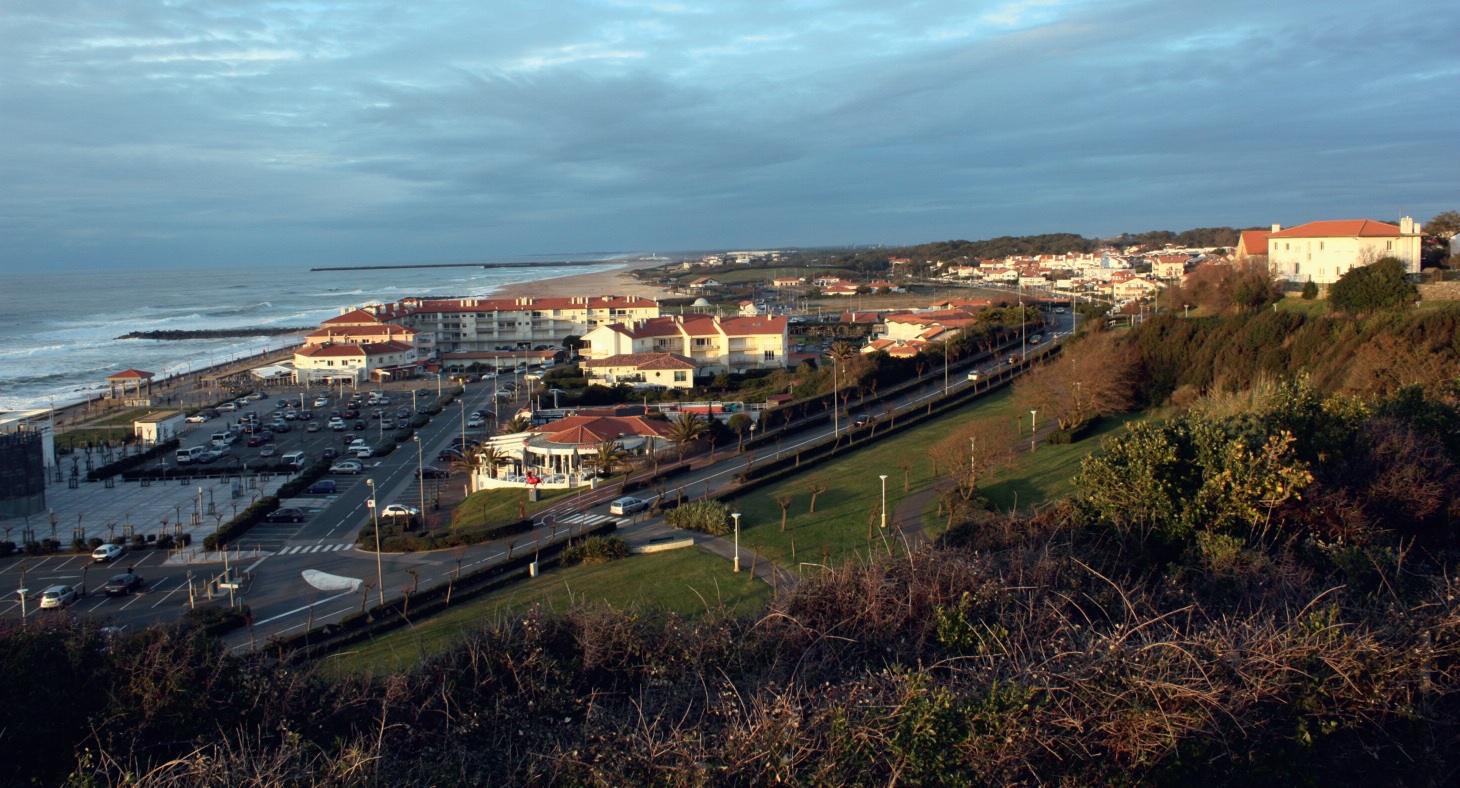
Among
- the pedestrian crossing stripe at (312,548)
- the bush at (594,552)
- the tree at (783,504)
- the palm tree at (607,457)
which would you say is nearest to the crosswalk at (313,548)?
the pedestrian crossing stripe at (312,548)

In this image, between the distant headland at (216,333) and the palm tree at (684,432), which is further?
the distant headland at (216,333)

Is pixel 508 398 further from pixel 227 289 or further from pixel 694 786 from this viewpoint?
pixel 227 289

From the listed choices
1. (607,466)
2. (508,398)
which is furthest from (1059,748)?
(508,398)

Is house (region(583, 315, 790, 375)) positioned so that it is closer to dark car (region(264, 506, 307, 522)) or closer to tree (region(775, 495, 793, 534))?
dark car (region(264, 506, 307, 522))

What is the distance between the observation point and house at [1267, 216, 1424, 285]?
3506 centimetres

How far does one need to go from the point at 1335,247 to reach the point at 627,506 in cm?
3218

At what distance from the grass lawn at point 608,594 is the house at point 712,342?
2612 centimetres

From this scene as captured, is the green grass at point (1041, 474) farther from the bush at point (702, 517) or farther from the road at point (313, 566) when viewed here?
the road at point (313, 566)

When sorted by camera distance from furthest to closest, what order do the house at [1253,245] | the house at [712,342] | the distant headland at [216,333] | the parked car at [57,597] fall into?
the distant headland at [216,333]
the house at [712,342]
the house at [1253,245]
the parked car at [57,597]

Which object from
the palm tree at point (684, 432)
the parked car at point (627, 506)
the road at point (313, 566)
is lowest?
the road at point (313, 566)

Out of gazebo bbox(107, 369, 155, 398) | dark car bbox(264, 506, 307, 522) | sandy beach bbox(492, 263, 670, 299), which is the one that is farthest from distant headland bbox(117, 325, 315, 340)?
dark car bbox(264, 506, 307, 522)

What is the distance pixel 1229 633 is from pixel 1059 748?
1918 mm

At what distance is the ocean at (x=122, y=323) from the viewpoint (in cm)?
5003

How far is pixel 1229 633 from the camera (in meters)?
7.06
